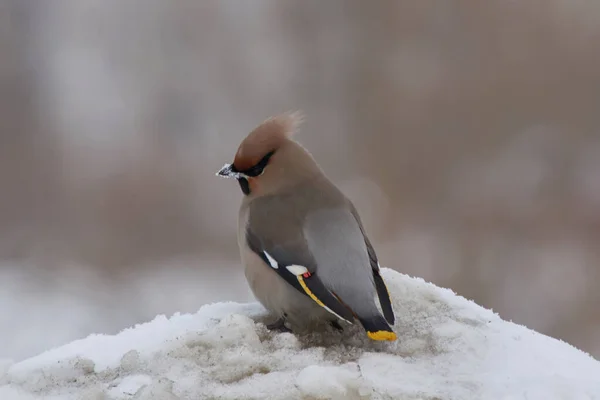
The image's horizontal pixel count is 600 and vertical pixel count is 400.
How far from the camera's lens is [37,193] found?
5.62 meters

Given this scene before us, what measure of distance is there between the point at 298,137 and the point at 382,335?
3980 millimetres

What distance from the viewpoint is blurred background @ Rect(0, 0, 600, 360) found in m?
5.36

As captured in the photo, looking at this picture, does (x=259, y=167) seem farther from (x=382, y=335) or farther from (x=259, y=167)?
(x=382, y=335)

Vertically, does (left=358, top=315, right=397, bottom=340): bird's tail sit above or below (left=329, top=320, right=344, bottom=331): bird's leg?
below

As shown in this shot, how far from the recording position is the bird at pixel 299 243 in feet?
6.38

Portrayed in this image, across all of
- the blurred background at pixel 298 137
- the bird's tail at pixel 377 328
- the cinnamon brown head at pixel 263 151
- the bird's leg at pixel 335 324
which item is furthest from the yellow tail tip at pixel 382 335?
the blurred background at pixel 298 137

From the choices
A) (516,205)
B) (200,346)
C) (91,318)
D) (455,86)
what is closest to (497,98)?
(455,86)

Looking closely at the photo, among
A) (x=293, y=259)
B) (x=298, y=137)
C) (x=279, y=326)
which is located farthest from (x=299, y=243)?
(x=298, y=137)

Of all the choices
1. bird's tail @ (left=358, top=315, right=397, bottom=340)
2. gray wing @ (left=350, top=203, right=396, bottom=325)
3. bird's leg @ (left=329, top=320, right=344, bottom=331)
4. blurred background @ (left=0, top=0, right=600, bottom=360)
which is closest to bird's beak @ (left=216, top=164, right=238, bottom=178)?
gray wing @ (left=350, top=203, right=396, bottom=325)

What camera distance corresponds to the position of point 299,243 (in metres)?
2.05

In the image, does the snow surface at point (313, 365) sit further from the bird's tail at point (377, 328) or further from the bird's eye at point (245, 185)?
the bird's eye at point (245, 185)

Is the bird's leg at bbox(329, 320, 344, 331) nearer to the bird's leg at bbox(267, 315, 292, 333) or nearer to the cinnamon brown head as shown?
the bird's leg at bbox(267, 315, 292, 333)

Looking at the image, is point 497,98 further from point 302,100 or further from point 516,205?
point 302,100

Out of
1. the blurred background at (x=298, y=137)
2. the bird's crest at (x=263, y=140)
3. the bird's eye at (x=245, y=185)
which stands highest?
the blurred background at (x=298, y=137)
